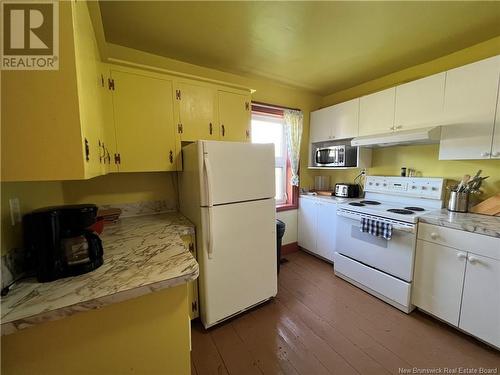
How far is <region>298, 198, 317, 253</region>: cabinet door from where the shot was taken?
2.96 m

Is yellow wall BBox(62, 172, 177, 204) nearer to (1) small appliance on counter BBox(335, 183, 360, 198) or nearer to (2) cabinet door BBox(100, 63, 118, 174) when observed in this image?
(2) cabinet door BBox(100, 63, 118, 174)

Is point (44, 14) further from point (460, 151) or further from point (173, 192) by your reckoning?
point (460, 151)

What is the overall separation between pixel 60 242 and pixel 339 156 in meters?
2.79

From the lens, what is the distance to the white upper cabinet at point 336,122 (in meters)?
2.62

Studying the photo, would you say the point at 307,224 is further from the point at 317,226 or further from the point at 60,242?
the point at 60,242

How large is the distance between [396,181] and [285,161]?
1.46 metres

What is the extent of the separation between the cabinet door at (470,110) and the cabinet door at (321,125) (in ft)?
4.09

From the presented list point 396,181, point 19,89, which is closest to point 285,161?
point 396,181

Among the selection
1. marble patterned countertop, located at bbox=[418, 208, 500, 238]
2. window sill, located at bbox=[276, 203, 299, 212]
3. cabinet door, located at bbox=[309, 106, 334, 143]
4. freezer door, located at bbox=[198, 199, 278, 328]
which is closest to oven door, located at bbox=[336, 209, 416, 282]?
marble patterned countertop, located at bbox=[418, 208, 500, 238]

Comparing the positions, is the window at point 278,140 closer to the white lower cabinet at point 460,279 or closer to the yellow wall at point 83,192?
the yellow wall at point 83,192

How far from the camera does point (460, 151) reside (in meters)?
1.82

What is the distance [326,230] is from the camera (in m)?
2.76

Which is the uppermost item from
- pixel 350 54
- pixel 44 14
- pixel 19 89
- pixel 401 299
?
pixel 350 54

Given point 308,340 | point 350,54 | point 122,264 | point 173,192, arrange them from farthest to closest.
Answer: point 173,192
point 350,54
point 308,340
point 122,264
